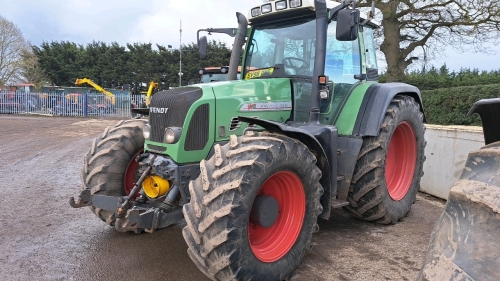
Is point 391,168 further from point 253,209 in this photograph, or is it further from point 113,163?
point 113,163

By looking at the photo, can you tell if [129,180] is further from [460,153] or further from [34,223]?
[460,153]

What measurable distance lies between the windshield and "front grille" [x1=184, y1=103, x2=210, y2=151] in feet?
3.50

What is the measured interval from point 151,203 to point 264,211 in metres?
1.10

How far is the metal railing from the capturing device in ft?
82.7

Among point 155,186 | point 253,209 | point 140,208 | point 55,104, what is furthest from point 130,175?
point 55,104

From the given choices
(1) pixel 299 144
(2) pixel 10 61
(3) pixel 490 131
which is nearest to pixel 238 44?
(1) pixel 299 144

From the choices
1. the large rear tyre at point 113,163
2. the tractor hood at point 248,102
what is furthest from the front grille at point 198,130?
the large rear tyre at point 113,163

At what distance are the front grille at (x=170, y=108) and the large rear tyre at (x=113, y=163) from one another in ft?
1.71

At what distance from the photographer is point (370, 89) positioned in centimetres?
427

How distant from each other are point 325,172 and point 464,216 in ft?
6.77

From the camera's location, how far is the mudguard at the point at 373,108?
4.01 m

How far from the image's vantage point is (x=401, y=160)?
16.1 ft

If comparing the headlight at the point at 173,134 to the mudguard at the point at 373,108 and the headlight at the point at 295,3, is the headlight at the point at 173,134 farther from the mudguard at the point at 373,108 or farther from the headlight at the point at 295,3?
the mudguard at the point at 373,108

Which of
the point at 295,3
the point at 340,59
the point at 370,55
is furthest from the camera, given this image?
the point at 370,55
